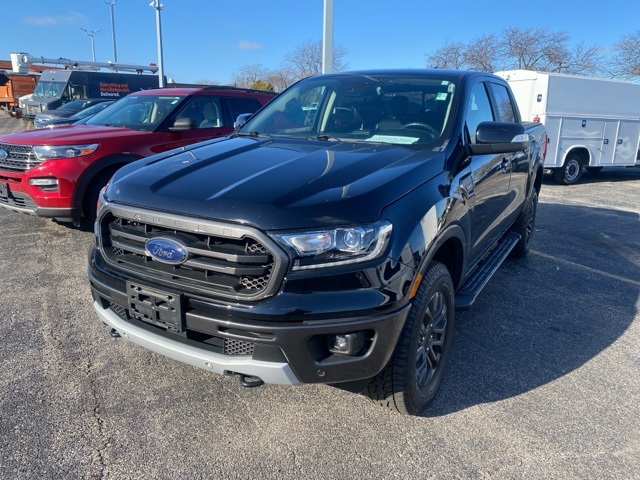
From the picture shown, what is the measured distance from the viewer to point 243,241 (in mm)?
2137

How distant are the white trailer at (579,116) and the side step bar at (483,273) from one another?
7206 millimetres

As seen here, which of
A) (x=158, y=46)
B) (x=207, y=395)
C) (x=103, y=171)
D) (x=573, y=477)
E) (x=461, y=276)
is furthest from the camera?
(x=158, y=46)

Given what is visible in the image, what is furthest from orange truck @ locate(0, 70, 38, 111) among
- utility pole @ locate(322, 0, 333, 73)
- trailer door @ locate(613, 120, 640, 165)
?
trailer door @ locate(613, 120, 640, 165)

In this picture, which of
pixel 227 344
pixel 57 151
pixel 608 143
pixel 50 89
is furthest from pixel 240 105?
pixel 50 89

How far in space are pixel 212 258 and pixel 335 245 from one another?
56 centimetres

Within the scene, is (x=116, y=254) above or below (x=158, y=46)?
below

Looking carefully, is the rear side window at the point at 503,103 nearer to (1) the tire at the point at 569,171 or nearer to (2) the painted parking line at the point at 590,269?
(2) the painted parking line at the point at 590,269

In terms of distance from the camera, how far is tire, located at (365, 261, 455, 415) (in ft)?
7.72

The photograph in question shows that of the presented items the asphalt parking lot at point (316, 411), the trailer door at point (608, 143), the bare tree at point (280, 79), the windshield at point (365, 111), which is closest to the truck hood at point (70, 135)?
the asphalt parking lot at point (316, 411)

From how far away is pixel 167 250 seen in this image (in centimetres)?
225

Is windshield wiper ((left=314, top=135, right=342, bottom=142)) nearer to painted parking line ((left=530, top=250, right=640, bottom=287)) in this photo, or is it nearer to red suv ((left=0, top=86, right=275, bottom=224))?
red suv ((left=0, top=86, right=275, bottom=224))

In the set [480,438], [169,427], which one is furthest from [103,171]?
[480,438]

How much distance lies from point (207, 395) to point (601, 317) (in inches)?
130

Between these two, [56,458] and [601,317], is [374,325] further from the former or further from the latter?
[601,317]
